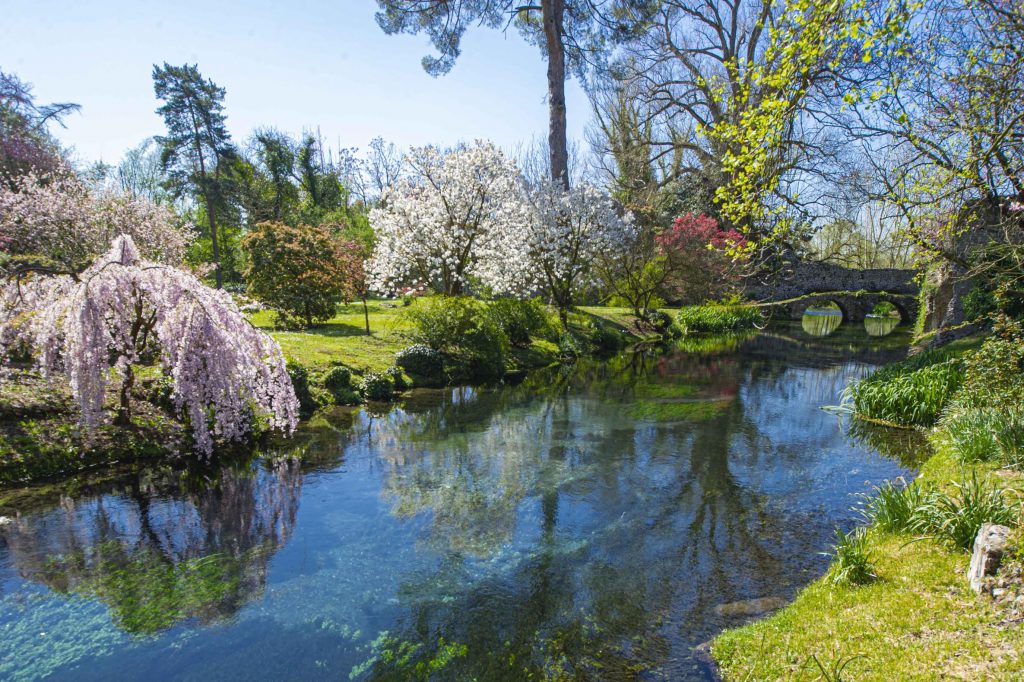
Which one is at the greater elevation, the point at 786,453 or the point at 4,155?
the point at 4,155

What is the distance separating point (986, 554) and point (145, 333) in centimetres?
1153

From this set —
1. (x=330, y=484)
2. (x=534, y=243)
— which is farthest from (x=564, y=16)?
(x=330, y=484)

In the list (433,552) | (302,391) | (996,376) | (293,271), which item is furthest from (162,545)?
A: (293,271)

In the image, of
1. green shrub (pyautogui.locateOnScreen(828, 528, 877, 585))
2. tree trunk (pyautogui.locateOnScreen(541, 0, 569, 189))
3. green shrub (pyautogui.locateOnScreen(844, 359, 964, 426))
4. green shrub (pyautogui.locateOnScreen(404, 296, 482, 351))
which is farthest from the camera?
tree trunk (pyautogui.locateOnScreen(541, 0, 569, 189))

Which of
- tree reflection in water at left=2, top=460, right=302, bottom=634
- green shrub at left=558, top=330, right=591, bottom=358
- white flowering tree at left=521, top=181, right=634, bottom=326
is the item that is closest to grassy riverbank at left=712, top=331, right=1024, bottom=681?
tree reflection in water at left=2, top=460, right=302, bottom=634

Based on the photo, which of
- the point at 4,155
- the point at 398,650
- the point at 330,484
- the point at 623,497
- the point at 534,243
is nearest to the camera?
the point at 398,650

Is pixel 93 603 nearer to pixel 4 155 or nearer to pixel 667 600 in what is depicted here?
pixel 667 600

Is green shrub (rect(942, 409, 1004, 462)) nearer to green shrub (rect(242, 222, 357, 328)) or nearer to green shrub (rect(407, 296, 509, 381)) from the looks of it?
green shrub (rect(407, 296, 509, 381))

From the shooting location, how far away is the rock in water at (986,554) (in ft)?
14.8

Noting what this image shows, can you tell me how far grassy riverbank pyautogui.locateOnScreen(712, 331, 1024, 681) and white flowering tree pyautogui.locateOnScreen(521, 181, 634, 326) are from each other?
18712 millimetres

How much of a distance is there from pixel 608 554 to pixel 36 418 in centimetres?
996

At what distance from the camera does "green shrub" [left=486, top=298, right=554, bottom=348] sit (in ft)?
69.6

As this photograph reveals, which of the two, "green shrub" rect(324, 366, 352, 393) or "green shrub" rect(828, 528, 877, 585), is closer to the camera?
"green shrub" rect(828, 528, 877, 585)

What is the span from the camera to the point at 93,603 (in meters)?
5.81
